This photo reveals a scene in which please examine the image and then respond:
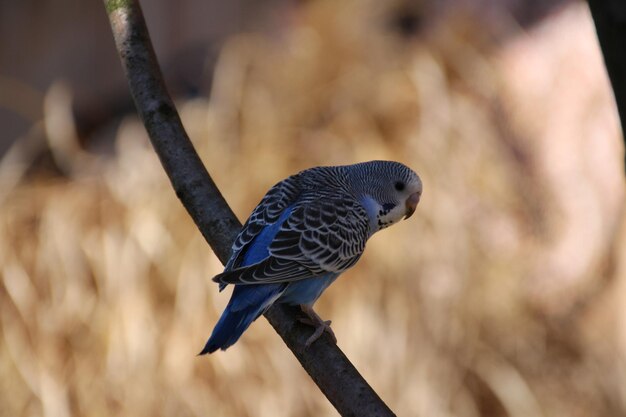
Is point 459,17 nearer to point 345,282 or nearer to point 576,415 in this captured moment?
point 345,282

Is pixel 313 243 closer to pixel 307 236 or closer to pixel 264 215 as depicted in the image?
pixel 307 236

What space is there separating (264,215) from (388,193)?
36 centimetres

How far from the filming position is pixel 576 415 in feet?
13.2

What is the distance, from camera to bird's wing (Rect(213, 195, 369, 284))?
1.95m

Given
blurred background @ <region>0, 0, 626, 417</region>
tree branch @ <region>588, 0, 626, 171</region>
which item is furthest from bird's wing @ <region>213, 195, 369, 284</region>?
blurred background @ <region>0, 0, 626, 417</region>

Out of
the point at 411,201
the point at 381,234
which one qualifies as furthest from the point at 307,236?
the point at 381,234

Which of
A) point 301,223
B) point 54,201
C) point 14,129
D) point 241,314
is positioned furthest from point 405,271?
point 14,129

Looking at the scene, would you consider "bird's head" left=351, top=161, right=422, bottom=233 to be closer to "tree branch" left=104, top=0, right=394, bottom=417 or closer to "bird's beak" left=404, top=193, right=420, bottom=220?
"bird's beak" left=404, top=193, right=420, bottom=220

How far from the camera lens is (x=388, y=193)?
2.34 meters

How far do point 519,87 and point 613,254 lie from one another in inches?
35.8

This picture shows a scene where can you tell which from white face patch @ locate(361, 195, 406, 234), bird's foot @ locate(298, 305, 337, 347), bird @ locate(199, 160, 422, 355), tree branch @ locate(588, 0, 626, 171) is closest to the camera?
tree branch @ locate(588, 0, 626, 171)

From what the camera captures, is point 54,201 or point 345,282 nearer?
point 345,282

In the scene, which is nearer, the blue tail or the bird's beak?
the blue tail

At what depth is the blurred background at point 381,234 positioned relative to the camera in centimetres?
402
